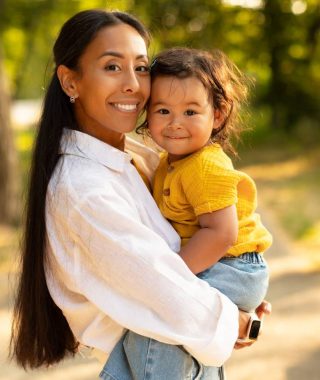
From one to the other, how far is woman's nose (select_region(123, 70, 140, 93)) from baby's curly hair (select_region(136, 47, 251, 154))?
0.30ft

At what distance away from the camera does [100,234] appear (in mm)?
1857

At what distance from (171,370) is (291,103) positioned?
13.1 meters

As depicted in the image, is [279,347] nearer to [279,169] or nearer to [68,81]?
[68,81]

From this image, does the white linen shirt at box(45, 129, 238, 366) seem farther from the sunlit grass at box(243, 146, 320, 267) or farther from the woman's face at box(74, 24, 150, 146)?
the sunlit grass at box(243, 146, 320, 267)

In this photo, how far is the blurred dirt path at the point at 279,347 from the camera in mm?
4195

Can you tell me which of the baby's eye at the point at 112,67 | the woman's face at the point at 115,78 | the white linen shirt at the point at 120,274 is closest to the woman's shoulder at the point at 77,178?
the white linen shirt at the point at 120,274

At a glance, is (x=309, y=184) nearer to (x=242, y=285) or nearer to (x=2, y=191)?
(x=2, y=191)

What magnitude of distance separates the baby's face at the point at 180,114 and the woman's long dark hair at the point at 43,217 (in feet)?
0.74

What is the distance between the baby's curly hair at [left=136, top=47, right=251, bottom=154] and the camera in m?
2.10

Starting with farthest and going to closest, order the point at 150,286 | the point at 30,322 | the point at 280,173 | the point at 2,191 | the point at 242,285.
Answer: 1. the point at 280,173
2. the point at 2,191
3. the point at 30,322
4. the point at 242,285
5. the point at 150,286

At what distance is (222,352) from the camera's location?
1883 millimetres

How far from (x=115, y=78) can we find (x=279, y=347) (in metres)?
2.91

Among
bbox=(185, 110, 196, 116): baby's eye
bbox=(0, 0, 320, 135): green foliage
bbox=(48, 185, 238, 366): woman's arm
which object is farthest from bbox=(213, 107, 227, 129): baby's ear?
bbox=(0, 0, 320, 135): green foliage

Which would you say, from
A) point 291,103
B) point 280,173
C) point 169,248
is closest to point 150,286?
point 169,248
